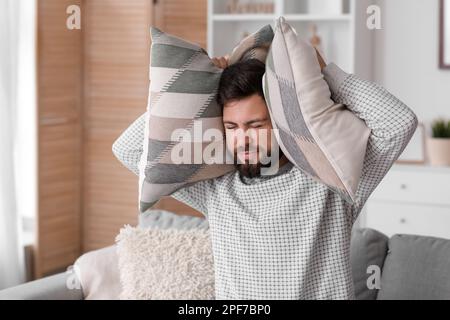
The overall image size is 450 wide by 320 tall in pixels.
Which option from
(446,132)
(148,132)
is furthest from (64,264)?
(148,132)

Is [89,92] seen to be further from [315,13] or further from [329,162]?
[329,162]

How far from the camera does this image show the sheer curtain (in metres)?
3.89

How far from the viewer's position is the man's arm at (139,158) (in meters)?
1.91

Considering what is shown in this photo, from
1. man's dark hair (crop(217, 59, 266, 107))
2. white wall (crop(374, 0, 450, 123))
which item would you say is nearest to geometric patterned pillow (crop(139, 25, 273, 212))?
man's dark hair (crop(217, 59, 266, 107))

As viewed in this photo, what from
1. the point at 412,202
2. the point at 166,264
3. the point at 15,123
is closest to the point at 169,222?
the point at 166,264

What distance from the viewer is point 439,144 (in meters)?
3.79

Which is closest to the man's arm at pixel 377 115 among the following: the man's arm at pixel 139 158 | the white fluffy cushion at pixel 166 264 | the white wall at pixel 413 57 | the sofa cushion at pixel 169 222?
the man's arm at pixel 139 158

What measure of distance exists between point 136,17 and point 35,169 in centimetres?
93

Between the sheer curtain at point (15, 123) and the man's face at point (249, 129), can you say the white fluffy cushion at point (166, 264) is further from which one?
the sheer curtain at point (15, 123)

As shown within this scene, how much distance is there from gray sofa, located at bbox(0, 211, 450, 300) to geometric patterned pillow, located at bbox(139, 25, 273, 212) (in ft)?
2.49

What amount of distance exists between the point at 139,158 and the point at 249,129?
1.11ft

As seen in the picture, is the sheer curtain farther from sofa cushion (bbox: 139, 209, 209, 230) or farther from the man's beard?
the man's beard

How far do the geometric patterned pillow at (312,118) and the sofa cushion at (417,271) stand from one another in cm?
74

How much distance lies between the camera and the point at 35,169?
421cm
